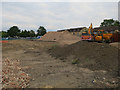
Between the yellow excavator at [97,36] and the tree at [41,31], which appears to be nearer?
the yellow excavator at [97,36]

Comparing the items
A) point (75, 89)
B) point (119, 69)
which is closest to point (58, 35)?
point (119, 69)

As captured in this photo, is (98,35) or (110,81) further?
(98,35)

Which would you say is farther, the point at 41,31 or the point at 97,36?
the point at 41,31

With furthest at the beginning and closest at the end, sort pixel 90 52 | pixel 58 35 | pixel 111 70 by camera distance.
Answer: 1. pixel 58 35
2. pixel 90 52
3. pixel 111 70

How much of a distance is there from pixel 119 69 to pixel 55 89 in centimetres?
432

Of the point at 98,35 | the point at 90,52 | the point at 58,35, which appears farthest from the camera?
the point at 58,35

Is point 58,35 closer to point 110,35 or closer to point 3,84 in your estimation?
point 110,35

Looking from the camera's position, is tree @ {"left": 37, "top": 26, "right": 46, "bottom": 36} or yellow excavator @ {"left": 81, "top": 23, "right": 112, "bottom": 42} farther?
tree @ {"left": 37, "top": 26, "right": 46, "bottom": 36}

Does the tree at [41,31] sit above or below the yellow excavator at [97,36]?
above

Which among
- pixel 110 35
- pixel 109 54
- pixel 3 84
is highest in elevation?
pixel 110 35

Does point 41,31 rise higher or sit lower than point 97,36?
higher

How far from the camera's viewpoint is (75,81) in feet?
16.0

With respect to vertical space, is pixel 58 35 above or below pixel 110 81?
above

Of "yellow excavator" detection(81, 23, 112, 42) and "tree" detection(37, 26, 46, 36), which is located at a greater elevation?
"tree" detection(37, 26, 46, 36)
